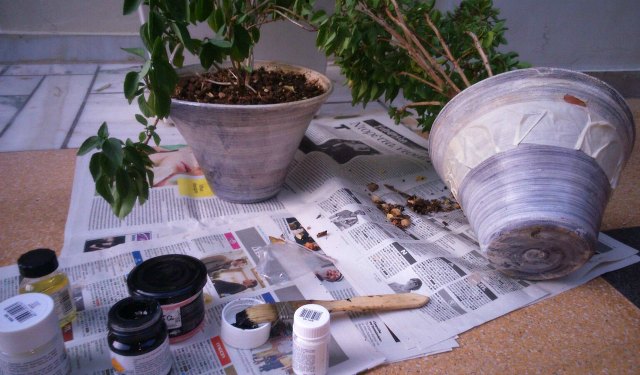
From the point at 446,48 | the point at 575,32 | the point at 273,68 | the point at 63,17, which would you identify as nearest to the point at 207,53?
the point at 273,68

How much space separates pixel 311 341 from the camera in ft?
1.64

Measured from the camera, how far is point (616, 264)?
73 cm

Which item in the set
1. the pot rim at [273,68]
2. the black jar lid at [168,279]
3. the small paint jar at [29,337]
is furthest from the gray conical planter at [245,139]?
the small paint jar at [29,337]

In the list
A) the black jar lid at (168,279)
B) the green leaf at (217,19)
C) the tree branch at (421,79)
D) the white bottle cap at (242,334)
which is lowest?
the white bottle cap at (242,334)

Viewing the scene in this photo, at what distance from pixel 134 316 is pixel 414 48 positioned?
59 centimetres

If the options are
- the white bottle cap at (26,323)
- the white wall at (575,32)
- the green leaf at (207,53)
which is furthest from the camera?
the white wall at (575,32)

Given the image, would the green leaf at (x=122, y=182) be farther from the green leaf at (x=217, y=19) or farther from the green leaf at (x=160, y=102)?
the green leaf at (x=217, y=19)

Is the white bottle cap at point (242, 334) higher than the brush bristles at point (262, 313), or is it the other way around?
the brush bristles at point (262, 313)

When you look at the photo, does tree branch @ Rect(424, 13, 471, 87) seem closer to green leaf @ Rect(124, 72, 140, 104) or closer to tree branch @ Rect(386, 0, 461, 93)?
tree branch @ Rect(386, 0, 461, 93)

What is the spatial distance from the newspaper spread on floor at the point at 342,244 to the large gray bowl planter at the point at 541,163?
0.26 feet

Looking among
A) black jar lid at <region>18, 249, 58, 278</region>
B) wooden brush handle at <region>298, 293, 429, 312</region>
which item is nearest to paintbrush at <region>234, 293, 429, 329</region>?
wooden brush handle at <region>298, 293, 429, 312</region>

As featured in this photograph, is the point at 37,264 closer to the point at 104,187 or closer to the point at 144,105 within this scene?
A: the point at 104,187

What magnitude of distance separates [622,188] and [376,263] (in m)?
0.61

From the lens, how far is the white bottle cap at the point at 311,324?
497mm
